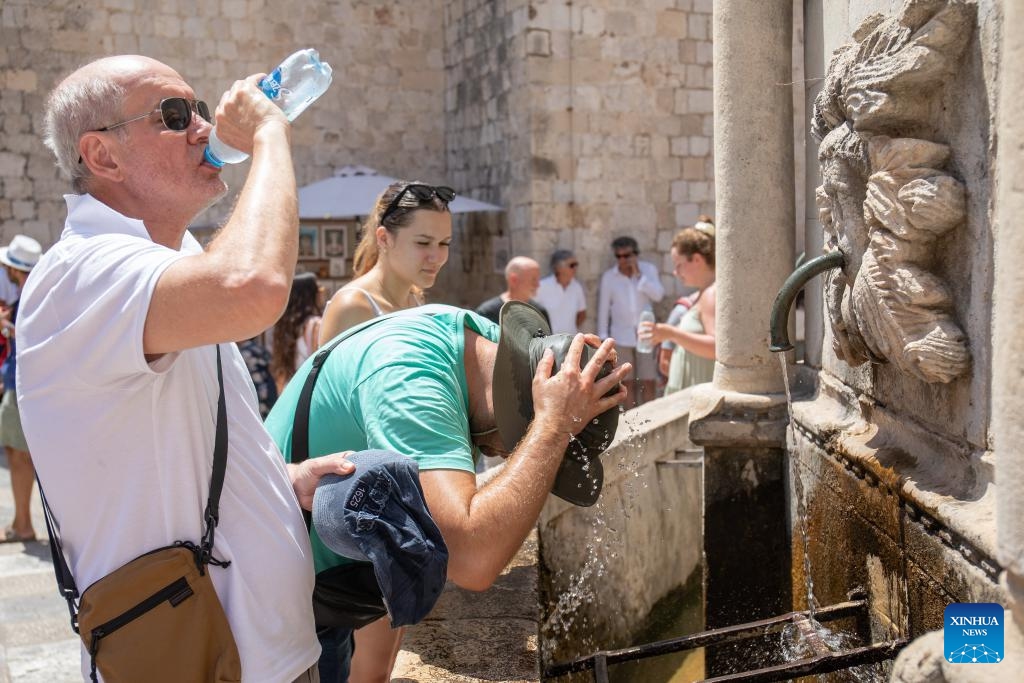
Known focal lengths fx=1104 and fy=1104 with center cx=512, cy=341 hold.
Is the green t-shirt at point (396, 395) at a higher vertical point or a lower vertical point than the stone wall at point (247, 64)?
lower

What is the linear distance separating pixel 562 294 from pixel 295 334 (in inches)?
215

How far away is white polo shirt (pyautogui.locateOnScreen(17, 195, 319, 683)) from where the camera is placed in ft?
5.15

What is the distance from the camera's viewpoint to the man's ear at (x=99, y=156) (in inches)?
69.2

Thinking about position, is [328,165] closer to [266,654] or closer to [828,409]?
[828,409]

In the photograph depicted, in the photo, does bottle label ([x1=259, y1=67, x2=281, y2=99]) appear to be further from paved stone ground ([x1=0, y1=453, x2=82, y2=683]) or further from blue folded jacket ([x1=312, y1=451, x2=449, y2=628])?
paved stone ground ([x1=0, y1=453, x2=82, y2=683])

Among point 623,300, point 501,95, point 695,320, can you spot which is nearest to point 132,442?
point 695,320

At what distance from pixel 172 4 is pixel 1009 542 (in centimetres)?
1322

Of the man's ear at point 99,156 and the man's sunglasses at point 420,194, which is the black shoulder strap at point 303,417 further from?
the man's sunglasses at point 420,194

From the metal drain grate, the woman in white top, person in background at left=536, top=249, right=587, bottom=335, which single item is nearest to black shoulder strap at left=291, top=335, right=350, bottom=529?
the metal drain grate

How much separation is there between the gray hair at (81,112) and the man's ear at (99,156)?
16mm

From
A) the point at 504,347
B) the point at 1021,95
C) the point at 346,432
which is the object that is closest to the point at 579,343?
the point at 504,347

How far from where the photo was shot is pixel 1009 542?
1304 mm

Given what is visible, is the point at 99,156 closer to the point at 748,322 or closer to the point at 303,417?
the point at 303,417

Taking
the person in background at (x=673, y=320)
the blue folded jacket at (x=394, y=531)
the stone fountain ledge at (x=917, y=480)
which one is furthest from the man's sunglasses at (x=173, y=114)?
the person in background at (x=673, y=320)
